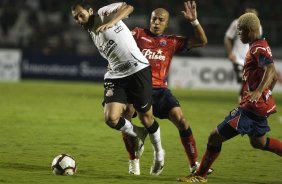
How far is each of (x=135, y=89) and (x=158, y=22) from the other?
120 cm

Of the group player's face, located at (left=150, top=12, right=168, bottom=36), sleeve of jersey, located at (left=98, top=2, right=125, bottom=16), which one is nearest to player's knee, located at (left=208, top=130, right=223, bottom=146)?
sleeve of jersey, located at (left=98, top=2, right=125, bottom=16)

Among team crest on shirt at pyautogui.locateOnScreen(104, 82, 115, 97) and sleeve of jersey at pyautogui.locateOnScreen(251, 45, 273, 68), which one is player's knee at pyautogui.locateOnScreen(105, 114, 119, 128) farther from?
sleeve of jersey at pyautogui.locateOnScreen(251, 45, 273, 68)

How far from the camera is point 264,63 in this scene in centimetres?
782

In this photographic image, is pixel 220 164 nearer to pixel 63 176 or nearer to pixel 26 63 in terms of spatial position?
pixel 63 176

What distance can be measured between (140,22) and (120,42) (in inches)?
769

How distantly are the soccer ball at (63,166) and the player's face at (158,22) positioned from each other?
218 centimetres

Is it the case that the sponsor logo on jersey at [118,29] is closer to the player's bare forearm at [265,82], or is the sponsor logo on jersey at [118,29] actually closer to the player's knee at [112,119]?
the player's knee at [112,119]

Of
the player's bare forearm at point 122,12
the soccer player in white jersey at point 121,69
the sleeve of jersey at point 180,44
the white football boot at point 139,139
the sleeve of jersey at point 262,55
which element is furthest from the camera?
the sleeve of jersey at point 180,44

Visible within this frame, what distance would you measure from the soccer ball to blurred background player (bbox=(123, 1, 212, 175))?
2.69 feet

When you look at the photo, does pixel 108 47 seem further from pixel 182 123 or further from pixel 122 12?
pixel 182 123

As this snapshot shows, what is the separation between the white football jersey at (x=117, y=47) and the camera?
8.74 m

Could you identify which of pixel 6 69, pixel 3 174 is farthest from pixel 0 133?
pixel 6 69

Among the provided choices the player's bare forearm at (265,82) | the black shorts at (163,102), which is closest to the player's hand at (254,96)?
the player's bare forearm at (265,82)

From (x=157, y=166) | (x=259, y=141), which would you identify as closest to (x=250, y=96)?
(x=259, y=141)
